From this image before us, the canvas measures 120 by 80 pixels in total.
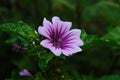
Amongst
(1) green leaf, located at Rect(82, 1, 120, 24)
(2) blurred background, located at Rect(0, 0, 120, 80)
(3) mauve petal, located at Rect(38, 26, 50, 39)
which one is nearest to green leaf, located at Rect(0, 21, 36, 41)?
(3) mauve petal, located at Rect(38, 26, 50, 39)

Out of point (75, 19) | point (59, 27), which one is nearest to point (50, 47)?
point (59, 27)

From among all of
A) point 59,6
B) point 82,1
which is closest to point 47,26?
point 82,1

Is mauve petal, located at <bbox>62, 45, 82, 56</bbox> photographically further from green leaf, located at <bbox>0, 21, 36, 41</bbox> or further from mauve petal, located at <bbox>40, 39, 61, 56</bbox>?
green leaf, located at <bbox>0, 21, 36, 41</bbox>

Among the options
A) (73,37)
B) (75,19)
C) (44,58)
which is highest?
(75,19)

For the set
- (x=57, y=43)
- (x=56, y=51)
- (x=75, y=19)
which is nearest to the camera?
(x=56, y=51)

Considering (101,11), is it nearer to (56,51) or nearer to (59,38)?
(59,38)
